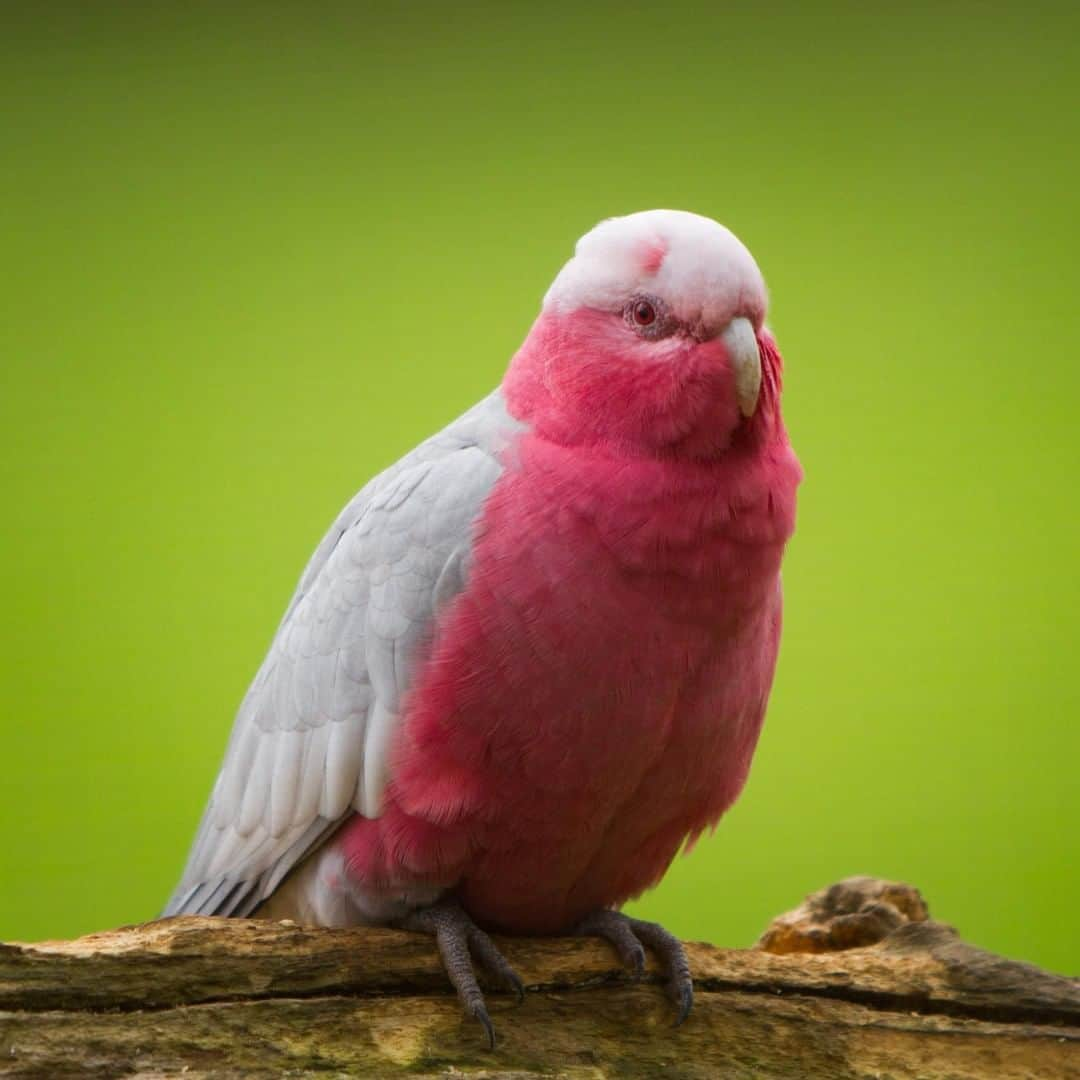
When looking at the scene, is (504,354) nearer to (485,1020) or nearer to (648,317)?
(648,317)

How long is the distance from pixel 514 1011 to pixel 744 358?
1.21m

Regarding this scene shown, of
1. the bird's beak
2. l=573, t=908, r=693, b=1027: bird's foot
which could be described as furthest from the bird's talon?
the bird's beak

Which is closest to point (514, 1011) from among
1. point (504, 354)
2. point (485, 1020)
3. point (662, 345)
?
point (485, 1020)

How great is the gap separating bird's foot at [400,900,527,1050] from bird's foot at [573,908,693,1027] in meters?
0.22

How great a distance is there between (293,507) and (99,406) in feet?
2.17

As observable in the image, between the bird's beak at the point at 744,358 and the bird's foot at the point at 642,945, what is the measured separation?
1.03m

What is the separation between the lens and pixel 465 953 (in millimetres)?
2578

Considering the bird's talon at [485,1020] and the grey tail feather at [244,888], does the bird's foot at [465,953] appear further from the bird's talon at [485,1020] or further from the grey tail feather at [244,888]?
the grey tail feather at [244,888]

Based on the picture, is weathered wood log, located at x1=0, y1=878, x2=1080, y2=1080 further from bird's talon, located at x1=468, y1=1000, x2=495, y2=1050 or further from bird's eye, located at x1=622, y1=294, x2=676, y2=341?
bird's eye, located at x1=622, y1=294, x2=676, y2=341

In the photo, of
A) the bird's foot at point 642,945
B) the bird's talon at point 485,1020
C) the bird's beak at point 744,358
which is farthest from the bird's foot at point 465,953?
the bird's beak at point 744,358

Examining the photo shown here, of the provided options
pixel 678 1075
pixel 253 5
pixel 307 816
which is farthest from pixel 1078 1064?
pixel 253 5

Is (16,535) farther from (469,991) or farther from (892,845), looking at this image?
(892,845)

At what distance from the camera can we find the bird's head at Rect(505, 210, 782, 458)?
94.2 inches

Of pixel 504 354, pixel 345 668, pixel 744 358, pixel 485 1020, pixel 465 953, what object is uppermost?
pixel 504 354
